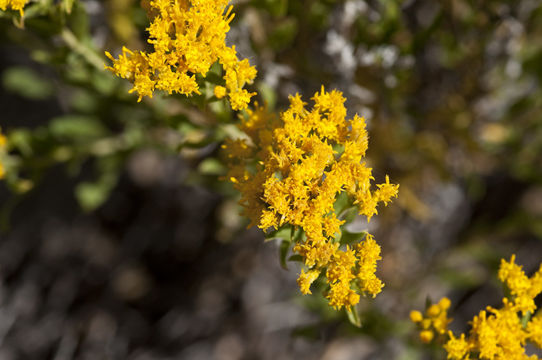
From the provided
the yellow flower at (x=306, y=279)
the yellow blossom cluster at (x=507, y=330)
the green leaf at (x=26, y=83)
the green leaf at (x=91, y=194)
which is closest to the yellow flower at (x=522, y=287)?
the yellow blossom cluster at (x=507, y=330)

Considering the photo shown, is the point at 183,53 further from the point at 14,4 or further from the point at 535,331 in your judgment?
the point at 535,331

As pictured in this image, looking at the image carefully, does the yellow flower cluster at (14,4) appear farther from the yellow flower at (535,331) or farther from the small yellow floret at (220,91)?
the yellow flower at (535,331)

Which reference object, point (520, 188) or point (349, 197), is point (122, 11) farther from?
point (520, 188)

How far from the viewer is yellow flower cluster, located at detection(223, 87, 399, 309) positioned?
111 cm

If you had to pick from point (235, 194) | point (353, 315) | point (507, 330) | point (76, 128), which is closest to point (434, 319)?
point (507, 330)

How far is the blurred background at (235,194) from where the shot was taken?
203 centimetres

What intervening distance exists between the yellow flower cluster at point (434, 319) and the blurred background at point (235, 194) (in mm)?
485

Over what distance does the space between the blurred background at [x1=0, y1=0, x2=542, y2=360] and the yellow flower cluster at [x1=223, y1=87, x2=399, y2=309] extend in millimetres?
777

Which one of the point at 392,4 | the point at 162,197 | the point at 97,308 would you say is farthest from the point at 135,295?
the point at 392,4

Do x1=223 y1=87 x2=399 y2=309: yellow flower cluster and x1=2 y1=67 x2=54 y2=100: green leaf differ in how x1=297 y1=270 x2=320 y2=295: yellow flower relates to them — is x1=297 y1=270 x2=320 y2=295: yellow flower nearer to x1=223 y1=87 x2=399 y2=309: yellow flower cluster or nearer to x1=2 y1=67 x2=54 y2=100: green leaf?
x1=223 y1=87 x2=399 y2=309: yellow flower cluster

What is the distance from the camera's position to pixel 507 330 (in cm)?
128

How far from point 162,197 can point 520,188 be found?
8.01ft

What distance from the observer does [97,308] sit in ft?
8.82

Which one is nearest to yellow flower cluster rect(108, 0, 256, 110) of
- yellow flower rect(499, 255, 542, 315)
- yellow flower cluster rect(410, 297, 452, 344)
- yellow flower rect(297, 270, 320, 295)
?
yellow flower rect(297, 270, 320, 295)
